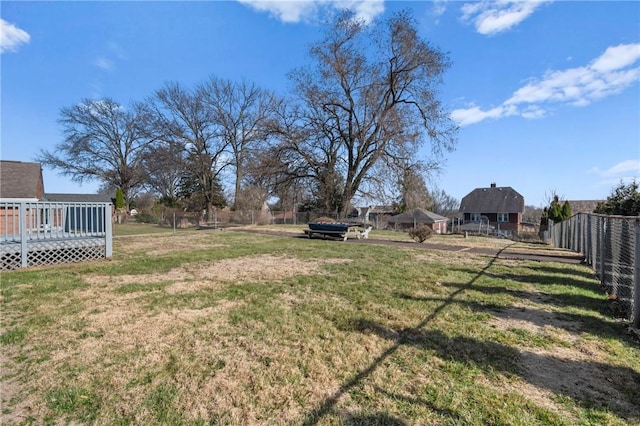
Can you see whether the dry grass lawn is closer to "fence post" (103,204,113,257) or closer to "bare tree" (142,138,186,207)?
"fence post" (103,204,113,257)

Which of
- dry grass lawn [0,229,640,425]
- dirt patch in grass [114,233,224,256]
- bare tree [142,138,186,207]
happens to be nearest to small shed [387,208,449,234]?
bare tree [142,138,186,207]

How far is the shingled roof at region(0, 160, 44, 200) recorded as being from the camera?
20.8 meters

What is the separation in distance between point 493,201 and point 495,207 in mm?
1082

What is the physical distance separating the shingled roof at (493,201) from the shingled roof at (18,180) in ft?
170

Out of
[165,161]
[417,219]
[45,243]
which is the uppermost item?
[165,161]

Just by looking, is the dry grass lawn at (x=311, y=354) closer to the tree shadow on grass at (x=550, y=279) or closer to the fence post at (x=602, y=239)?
the tree shadow on grass at (x=550, y=279)

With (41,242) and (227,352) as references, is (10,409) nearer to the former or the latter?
(227,352)

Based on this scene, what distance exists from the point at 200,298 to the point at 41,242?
6.27 meters

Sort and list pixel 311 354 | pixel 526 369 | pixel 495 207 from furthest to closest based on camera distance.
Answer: pixel 495 207 < pixel 311 354 < pixel 526 369

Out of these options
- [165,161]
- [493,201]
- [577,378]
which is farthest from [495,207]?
[577,378]

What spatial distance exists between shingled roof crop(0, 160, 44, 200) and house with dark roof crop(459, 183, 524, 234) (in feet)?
161

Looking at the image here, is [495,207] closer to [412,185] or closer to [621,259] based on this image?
[412,185]

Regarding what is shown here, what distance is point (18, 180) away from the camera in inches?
862

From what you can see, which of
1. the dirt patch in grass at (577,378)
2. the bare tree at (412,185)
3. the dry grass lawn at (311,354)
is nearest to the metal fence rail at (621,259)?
the dry grass lawn at (311,354)
